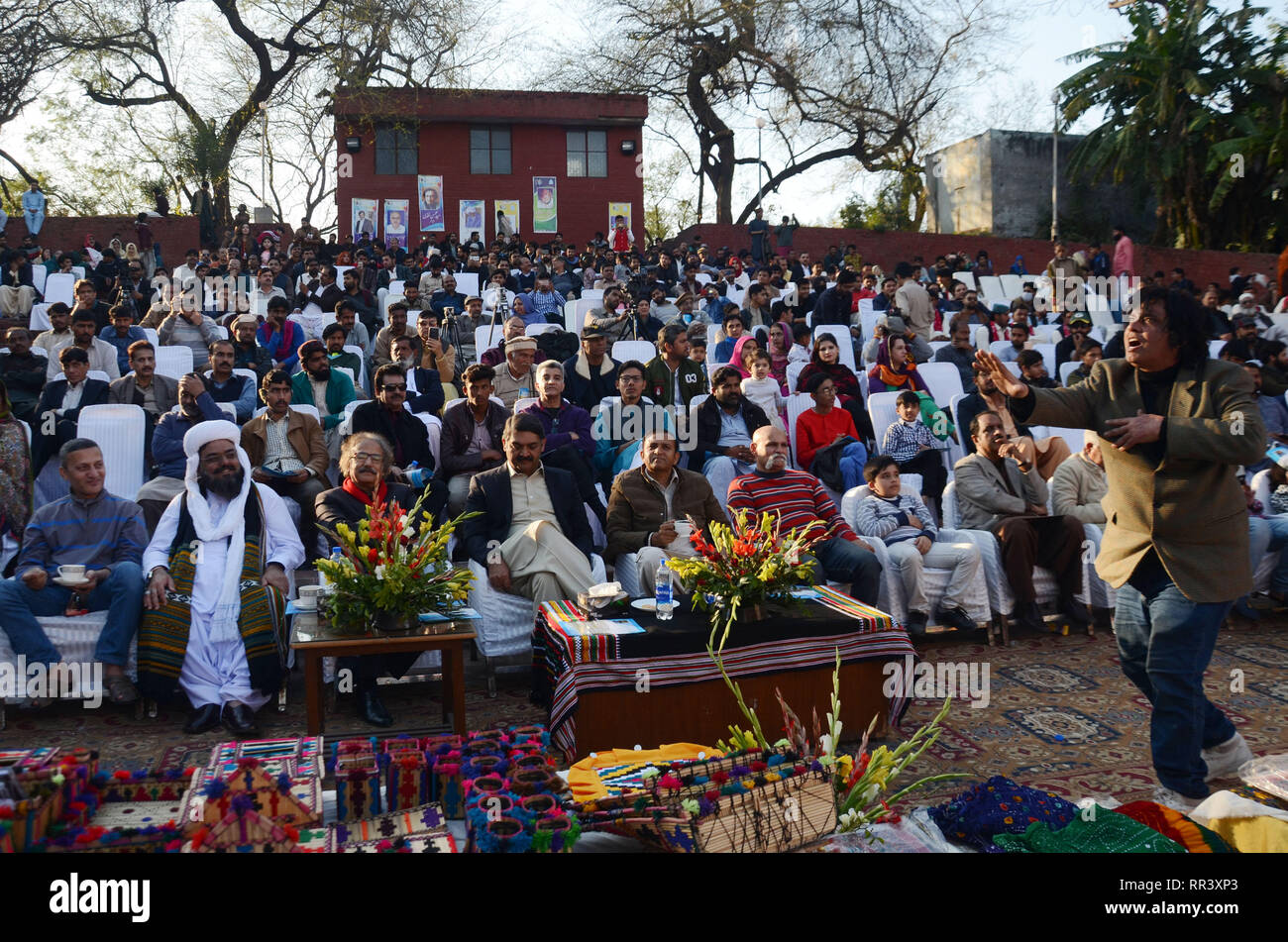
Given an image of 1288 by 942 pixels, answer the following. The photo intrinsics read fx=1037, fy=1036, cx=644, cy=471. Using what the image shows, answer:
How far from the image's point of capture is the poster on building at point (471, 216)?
23.9 meters

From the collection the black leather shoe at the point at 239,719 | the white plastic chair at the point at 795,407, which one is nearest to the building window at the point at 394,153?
the white plastic chair at the point at 795,407

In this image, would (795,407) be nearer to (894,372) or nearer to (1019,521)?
(894,372)

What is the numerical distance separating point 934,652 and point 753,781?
3.35m

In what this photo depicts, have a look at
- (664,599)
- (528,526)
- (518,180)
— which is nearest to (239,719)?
(528,526)

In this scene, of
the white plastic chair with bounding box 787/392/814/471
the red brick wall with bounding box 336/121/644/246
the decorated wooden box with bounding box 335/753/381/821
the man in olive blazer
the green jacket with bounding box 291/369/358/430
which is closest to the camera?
the decorated wooden box with bounding box 335/753/381/821

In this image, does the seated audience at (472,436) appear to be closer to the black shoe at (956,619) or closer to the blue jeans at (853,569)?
the blue jeans at (853,569)

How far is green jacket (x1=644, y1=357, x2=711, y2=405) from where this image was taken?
7684mm

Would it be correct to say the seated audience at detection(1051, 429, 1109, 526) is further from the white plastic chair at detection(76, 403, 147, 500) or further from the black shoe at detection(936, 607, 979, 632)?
the white plastic chair at detection(76, 403, 147, 500)

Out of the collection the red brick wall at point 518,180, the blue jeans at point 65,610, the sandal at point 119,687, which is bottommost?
the sandal at point 119,687

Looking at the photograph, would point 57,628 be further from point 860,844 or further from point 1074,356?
point 1074,356

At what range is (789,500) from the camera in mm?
5641

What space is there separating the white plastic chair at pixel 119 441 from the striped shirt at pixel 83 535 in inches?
53.5

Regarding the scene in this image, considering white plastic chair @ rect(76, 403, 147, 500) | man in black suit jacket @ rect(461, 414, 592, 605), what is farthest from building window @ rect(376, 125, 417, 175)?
man in black suit jacket @ rect(461, 414, 592, 605)

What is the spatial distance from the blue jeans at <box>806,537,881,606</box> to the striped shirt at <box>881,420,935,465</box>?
156cm
